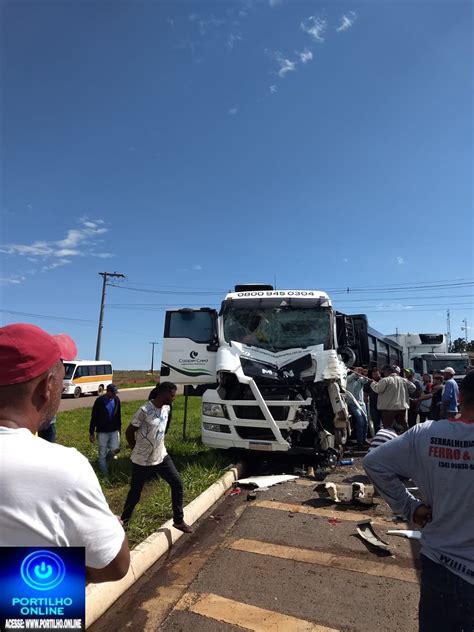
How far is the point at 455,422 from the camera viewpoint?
2098 millimetres

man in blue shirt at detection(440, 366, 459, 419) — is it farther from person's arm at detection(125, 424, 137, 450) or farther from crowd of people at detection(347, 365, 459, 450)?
person's arm at detection(125, 424, 137, 450)

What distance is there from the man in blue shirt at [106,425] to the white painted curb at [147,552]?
2.03m

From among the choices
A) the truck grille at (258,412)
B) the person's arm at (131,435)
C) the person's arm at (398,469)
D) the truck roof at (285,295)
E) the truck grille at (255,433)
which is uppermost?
the truck roof at (285,295)

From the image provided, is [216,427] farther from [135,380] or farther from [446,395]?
[135,380]

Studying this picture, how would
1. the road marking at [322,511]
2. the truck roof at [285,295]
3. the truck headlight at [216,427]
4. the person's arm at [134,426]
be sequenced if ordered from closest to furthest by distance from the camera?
the person's arm at [134,426] → the road marking at [322,511] → the truck headlight at [216,427] → the truck roof at [285,295]

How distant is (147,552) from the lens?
429 centimetres

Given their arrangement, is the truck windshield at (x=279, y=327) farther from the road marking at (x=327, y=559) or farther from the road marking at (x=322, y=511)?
the road marking at (x=327, y=559)

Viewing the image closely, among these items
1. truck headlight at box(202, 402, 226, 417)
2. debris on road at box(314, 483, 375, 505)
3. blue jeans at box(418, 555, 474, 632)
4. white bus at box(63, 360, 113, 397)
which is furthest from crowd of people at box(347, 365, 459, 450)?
white bus at box(63, 360, 113, 397)

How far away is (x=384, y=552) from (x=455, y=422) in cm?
311

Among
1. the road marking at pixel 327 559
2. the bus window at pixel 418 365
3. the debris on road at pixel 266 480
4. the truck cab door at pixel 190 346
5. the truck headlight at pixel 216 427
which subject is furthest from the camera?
the bus window at pixel 418 365

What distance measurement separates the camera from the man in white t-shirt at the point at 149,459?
191 inches

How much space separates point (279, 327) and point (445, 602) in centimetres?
680

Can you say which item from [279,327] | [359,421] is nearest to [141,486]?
[279,327]

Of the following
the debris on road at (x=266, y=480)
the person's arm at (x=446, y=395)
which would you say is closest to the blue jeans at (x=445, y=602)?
the debris on road at (x=266, y=480)
